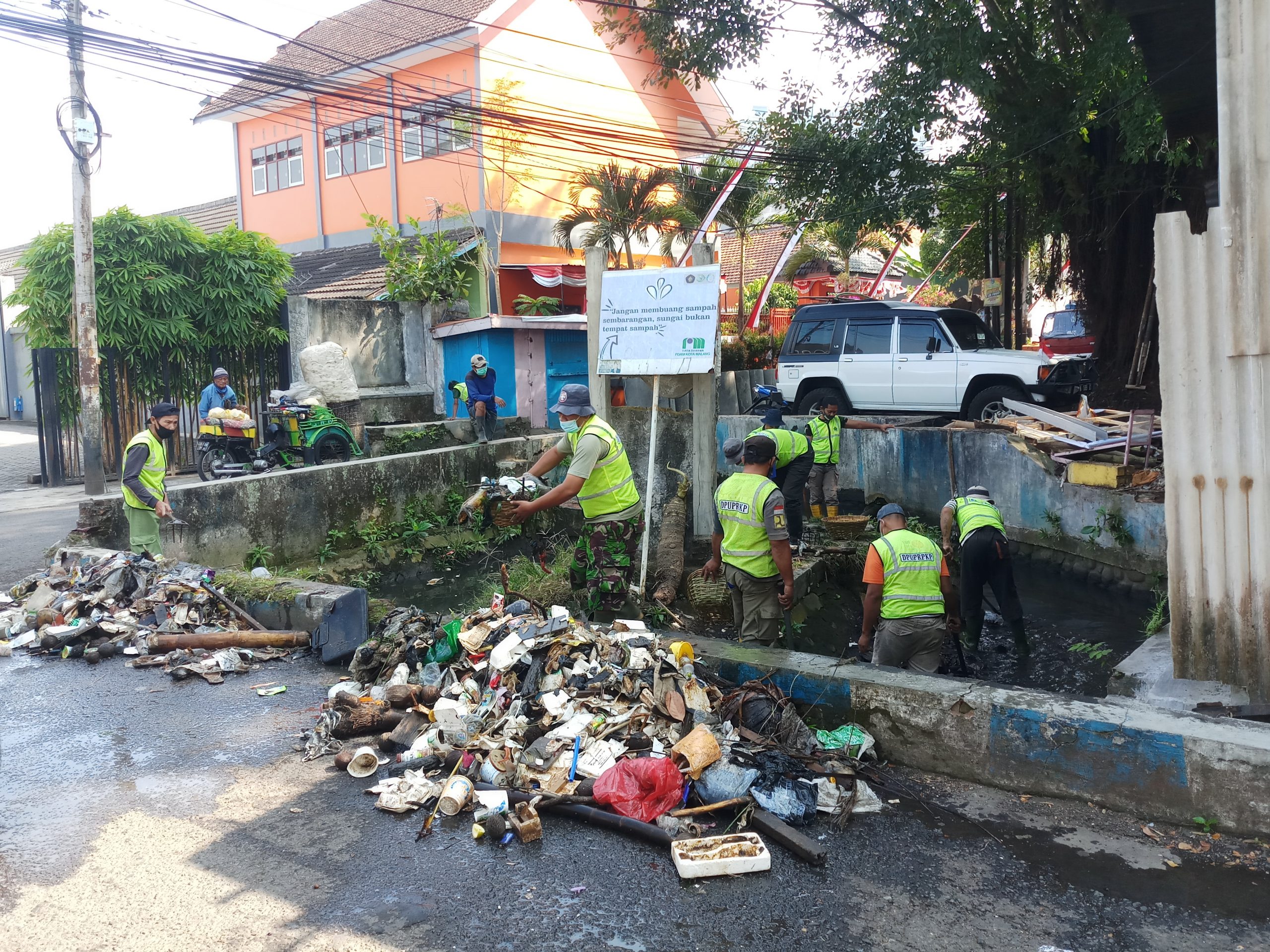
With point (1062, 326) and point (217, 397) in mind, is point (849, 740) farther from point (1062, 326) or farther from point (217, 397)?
point (1062, 326)

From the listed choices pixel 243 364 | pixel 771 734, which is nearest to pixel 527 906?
pixel 771 734

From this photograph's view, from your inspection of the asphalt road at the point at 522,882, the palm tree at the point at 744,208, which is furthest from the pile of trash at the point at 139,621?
the palm tree at the point at 744,208

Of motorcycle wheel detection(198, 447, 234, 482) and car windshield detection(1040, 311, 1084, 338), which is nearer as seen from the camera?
motorcycle wheel detection(198, 447, 234, 482)

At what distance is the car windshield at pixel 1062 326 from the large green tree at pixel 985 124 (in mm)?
6428

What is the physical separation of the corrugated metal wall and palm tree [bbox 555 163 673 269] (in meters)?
16.3

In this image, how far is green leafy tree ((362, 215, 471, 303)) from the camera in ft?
59.9

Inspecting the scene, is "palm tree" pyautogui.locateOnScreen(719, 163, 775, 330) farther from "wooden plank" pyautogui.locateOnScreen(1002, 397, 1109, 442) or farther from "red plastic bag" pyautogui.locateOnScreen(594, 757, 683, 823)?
"red plastic bag" pyautogui.locateOnScreen(594, 757, 683, 823)

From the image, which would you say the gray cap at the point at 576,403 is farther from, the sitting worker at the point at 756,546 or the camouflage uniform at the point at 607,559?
the sitting worker at the point at 756,546

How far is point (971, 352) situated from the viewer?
13.8 m

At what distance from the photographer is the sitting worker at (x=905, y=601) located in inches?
229

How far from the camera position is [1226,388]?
4609 millimetres

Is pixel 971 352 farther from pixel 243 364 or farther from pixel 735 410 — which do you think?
pixel 243 364

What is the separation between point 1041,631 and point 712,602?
284cm

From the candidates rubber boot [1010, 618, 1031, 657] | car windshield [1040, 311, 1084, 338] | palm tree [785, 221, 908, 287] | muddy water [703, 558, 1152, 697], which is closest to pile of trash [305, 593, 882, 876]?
muddy water [703, 558, 1152, 697]
